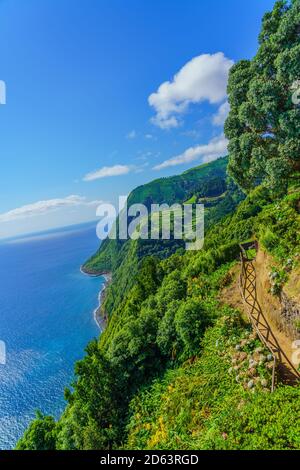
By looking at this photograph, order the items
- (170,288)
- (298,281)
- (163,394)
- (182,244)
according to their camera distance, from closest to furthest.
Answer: (298,281), (163,394), (170,288), (182,244)

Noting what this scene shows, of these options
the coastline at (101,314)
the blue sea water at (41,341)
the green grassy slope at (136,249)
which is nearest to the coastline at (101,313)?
the coastline at (101,314)

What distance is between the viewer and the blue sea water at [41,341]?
5250 centimetres

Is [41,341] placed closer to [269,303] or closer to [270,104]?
[269,303]

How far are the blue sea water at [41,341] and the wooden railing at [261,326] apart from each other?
47970 millimetres

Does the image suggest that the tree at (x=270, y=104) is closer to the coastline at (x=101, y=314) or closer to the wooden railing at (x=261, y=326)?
the wooden railing at (x=261, y=326)

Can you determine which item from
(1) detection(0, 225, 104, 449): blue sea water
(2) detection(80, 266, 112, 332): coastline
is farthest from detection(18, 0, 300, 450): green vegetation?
(2) detection(80, 266, 112, 332): coastline

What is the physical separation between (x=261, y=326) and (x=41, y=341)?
80775mm

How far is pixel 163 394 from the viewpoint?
15227 mm

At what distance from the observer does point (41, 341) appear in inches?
3132

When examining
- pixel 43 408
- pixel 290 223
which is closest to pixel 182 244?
pixel 43 408
